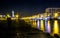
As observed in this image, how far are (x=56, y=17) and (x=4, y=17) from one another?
6.78 metres

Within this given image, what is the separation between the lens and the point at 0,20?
19.2 metres

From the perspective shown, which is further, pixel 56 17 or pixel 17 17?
pixel 17 17

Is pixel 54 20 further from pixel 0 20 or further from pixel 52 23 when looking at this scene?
pixel 0 20

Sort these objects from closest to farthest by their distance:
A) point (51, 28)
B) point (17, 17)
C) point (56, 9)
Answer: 1. point (51, 28)
2. point (56, 9)
3. point (17, 17)

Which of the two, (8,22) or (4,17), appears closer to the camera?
(8,22)

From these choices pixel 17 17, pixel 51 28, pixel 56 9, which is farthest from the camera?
pixel 17 17

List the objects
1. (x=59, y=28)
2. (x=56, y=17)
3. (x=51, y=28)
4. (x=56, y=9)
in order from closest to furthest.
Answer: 1. (x=56, y=17)
2. (x=51, y=28)
3. (x=59, y=28)
4. (x=56, y=9)

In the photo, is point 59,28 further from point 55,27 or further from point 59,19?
point 59,19

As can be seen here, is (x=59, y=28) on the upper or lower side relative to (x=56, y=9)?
lower

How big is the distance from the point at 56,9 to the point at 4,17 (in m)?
5.89

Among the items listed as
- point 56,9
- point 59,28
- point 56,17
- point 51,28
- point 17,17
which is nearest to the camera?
point 56,17

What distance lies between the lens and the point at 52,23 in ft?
55.6

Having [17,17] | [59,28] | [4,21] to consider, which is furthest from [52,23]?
[17,17]

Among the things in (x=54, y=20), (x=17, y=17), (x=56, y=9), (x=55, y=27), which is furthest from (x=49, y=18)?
(x=17, y=17)
